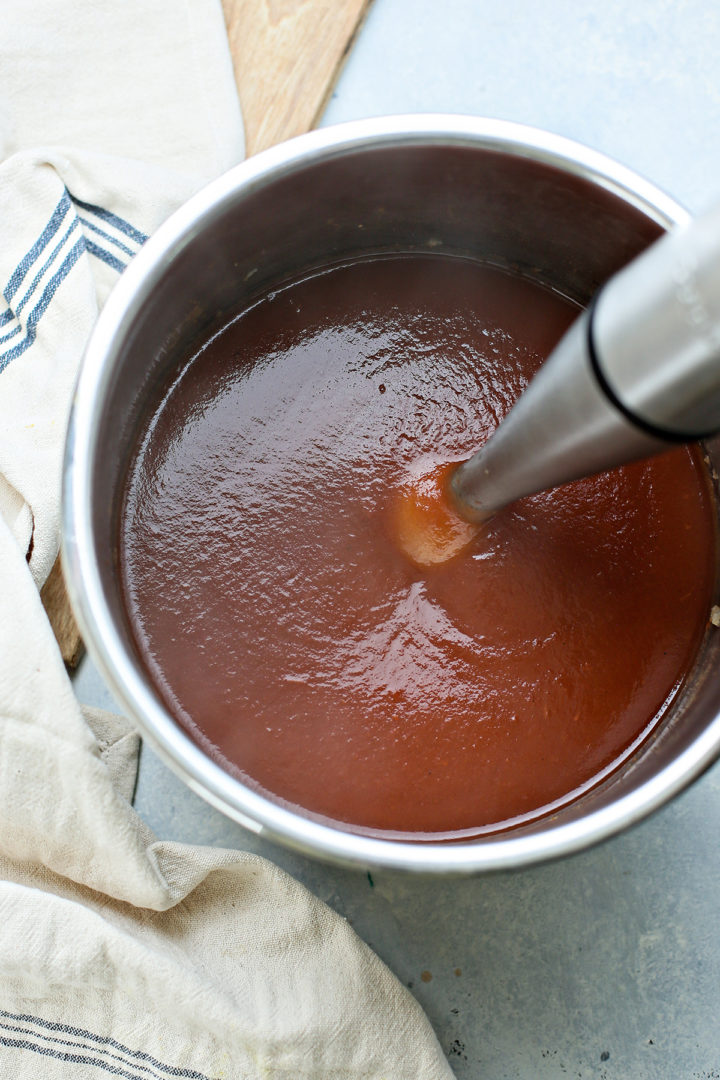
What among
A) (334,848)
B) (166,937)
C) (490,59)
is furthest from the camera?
(490,59)

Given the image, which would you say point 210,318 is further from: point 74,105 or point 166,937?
point 166,937

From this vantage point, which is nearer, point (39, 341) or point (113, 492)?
point (113, 492)

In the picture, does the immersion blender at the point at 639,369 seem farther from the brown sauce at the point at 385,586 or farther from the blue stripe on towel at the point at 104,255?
the blue stripe on towel at the point at 104,255

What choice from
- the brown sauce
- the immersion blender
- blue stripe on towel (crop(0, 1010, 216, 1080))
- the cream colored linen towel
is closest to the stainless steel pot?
the brown sauce

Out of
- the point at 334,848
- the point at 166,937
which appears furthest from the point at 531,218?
the point at 166,937

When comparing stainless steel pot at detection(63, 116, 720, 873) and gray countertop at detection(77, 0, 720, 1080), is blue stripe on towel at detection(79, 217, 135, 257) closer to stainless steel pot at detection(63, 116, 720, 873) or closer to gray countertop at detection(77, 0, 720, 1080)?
stainless steel pot at detection(63, 116, 720, 873)

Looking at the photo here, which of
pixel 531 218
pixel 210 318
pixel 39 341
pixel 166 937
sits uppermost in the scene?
pixel 531 218

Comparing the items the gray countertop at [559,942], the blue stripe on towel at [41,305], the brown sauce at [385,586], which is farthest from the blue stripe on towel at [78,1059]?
the blue stripe on towel at [41,305]
